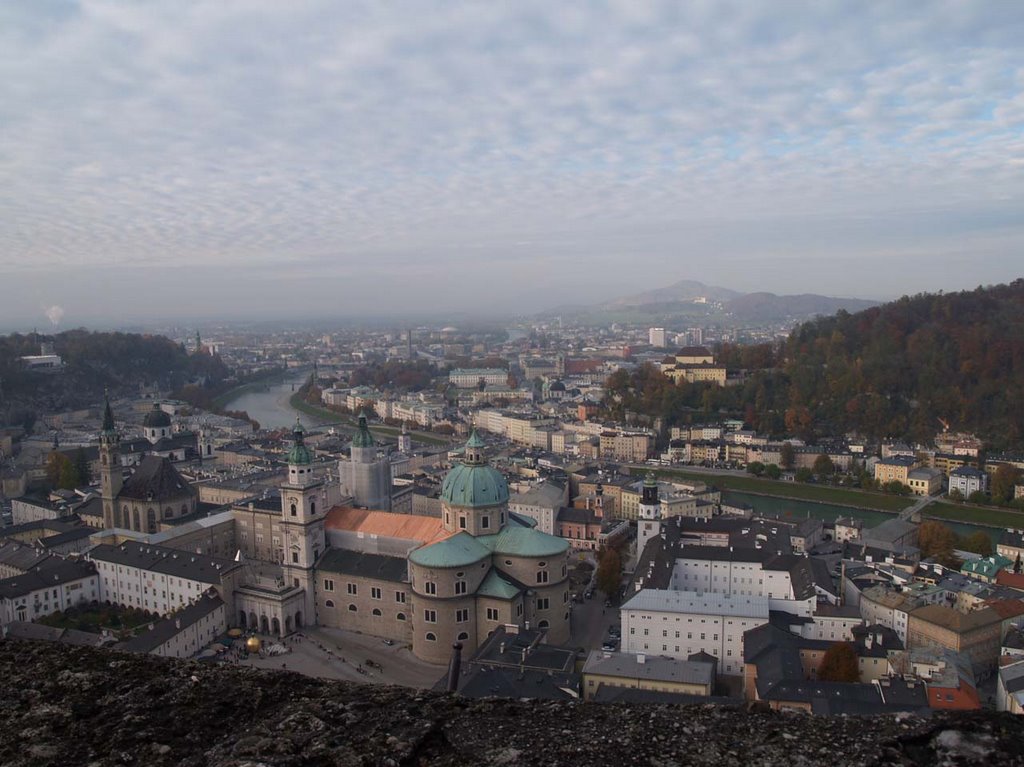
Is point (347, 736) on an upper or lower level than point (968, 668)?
upper

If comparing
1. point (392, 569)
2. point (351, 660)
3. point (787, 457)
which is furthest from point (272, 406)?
point (351, 660)

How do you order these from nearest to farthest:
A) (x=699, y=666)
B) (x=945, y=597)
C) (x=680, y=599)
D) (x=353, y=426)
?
(x=699, y=666), (x=680, y=599), (x=945, y=597), (x=353, y=426)

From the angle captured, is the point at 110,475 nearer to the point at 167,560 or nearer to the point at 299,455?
the point at 167,560

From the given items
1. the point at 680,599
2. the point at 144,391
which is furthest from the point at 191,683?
the point at 144,391

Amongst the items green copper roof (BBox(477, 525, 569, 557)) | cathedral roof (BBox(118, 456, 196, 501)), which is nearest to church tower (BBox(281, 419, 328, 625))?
green copper roof (BBox(477, 525, 569, 557))

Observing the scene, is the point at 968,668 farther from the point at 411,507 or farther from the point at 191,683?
the point at 411,507

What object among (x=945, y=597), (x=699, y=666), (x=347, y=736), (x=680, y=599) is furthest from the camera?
(x=945, y=597)
